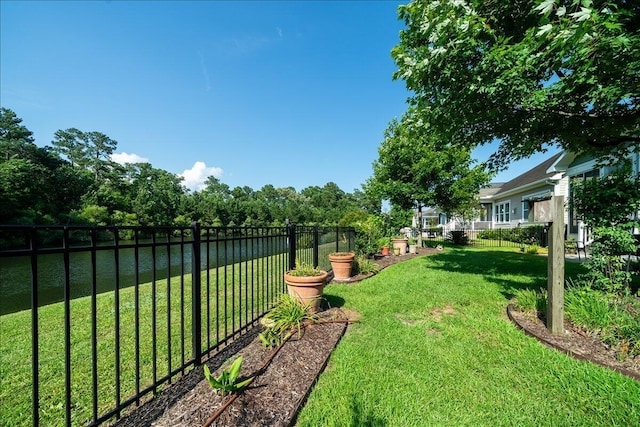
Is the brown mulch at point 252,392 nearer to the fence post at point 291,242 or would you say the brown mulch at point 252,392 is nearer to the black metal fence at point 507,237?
the fence post at point 291,242

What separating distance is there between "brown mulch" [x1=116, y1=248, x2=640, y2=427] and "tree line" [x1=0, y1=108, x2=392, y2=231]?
1240 centimetres

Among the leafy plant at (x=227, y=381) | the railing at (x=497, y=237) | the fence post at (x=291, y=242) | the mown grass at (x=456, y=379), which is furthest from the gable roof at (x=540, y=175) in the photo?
→ the leafy plant at (x=227, y=381)

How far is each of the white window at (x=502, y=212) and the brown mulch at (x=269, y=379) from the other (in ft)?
64.3

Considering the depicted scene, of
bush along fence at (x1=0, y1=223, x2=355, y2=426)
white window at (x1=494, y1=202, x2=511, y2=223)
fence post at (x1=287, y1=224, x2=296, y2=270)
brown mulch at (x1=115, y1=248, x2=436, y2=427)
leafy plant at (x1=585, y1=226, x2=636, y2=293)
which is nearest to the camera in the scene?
bush along fence at (x1=0, y1=223, x2=355, y2=426)

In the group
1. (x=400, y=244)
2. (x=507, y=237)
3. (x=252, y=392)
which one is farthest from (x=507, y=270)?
(x=507, y=237)

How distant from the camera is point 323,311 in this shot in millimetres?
4473

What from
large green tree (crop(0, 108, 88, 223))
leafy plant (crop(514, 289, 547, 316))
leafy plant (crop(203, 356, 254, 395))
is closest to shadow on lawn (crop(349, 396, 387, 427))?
leafy plant (crop(203, 356, 254, 395))

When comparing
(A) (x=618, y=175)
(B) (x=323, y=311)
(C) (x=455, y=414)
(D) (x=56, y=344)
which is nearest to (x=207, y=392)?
(C) (x=455, y=414)

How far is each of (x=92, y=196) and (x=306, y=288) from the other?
4083 centimetres

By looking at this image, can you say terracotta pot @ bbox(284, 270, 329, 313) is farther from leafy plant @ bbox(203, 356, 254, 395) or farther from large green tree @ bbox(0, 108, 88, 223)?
large green tree @ bbox(0, 108, 88, 223)

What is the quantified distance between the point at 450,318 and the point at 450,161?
36.7ft

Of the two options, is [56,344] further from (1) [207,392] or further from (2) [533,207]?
(2) [533,207]

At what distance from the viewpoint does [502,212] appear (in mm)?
21312

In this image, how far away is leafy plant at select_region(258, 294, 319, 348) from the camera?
323 centimetres
